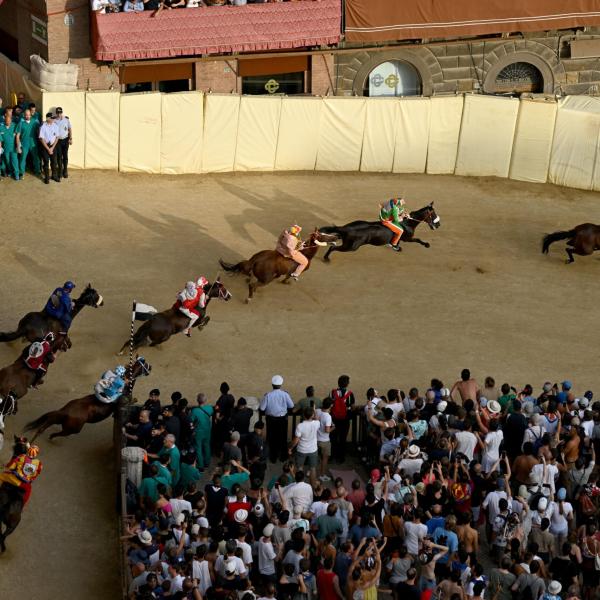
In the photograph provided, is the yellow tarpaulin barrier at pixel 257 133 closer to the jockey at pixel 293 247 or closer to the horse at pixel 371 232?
the horse at pixel 371 232

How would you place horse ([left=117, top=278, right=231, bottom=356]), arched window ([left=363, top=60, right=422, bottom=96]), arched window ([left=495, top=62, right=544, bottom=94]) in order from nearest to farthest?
horse ([left=117, top=278, right=231, bottom=356])
arched window ([left=363, top=60, right=422, bottom=96])
arched window ([left=495, top=62, right=544, bottom=94])

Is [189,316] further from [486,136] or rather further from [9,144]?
[486,136]

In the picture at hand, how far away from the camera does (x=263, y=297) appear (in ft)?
87.2

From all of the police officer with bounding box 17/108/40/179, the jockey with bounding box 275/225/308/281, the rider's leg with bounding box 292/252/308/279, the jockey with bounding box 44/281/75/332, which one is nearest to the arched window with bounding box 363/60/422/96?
the police officer with bounding box 17/108/40/179

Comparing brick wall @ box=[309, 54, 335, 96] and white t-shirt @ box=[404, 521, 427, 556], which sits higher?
brick wall @ box=[309, 54, 335, 96]

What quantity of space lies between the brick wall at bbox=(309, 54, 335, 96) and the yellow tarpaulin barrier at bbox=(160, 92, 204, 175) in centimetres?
412

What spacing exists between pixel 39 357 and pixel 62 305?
206 centimetres

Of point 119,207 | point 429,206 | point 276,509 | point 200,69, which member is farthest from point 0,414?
point 200,69

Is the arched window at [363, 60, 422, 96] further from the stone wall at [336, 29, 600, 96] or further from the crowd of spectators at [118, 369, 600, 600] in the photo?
the crowd of spectators at [118, 369, 600, 600]

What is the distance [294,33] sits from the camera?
33156 millimetres

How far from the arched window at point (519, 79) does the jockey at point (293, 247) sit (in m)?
11.4

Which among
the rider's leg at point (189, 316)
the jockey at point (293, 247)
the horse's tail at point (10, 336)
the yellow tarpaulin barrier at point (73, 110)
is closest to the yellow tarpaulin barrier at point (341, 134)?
the yellow tarpaulin barrier at point (73, 110)

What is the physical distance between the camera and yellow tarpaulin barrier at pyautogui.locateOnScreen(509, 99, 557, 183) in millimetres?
32594

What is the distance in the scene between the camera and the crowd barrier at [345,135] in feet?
102
